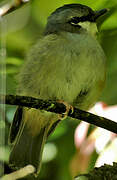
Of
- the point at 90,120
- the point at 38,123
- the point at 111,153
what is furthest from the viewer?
the point at 38,123

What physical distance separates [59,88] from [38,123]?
10.8 inches

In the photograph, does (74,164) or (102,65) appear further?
(102,65)

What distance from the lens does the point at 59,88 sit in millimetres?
1488

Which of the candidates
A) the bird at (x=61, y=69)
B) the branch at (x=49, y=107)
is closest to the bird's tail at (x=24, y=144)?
the bird at (x=61, y=69)

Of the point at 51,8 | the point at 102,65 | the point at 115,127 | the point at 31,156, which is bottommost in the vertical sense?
the point at 31,156

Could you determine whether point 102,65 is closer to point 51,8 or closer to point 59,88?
point 59,88

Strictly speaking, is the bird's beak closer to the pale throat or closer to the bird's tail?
the pale throat

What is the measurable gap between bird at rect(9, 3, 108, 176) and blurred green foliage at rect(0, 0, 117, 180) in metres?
0.05

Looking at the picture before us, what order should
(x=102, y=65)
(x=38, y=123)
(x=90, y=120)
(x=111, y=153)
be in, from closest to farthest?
(x=90, y=120), (x=111, y=153), (x=102, y=65), (x=38, y=123)

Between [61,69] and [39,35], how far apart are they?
10.9 inches

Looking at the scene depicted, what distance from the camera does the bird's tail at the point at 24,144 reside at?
4.91 ft

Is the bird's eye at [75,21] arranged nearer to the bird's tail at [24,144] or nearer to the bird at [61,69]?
the bird at [61,69]

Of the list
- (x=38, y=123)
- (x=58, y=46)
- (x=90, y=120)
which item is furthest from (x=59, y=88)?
(x=90, y=120)

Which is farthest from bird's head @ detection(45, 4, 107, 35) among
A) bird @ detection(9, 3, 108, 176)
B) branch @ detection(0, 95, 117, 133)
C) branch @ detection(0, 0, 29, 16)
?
branch @ detection(0, 95, 117, 133)
